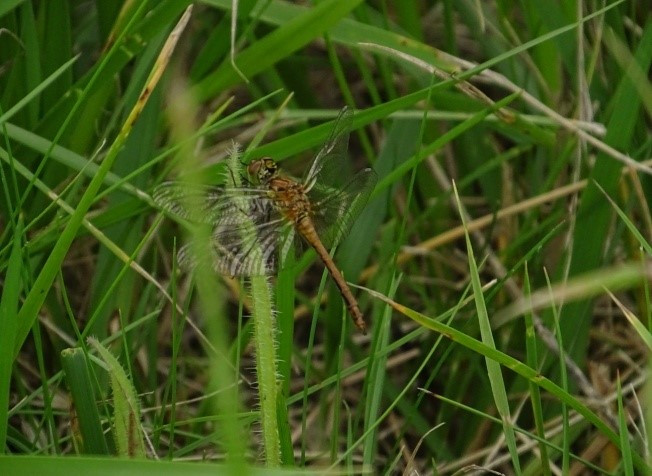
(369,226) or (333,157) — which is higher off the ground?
→ (333,157)

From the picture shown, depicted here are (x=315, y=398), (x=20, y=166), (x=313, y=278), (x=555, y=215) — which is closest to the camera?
(x=20, y=166)

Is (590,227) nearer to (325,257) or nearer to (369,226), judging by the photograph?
(369,226)

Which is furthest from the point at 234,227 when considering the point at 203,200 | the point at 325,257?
the point at 325,257

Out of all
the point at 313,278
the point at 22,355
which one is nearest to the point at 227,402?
the point at 22,355

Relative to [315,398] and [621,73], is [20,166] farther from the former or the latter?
[621,73]

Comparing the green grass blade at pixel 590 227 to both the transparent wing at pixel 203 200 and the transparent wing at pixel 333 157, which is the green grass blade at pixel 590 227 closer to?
the transparent wing at pixel 333 157
